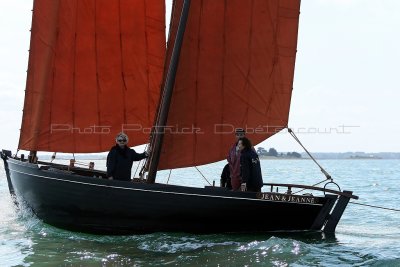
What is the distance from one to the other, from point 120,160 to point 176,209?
1.87 m

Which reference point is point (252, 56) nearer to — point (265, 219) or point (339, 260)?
point (265, 219)

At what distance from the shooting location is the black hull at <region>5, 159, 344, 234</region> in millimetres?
13664

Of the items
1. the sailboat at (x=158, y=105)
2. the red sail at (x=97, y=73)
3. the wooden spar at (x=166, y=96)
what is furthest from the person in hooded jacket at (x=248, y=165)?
the red sail at (x=97, y=73)

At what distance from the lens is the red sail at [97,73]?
1762 centimetres

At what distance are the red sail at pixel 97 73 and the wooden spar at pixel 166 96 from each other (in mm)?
2240

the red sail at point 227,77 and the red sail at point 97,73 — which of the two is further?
the red sail at point 97,73

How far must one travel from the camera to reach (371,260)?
13109 mm

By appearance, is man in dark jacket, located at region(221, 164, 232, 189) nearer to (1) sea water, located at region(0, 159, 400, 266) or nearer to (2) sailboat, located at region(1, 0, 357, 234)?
(2) sailboat, located at region(1, 0, 357, 234)

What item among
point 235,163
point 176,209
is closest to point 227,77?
point 235,163

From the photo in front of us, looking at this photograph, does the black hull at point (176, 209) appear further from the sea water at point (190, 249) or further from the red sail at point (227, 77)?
the red sail at point (227, 77)

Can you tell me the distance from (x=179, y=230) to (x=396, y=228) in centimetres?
873

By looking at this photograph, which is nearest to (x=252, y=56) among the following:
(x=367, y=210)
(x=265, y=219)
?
(x=265, y=219)

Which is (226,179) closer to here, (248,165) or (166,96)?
(248,165)

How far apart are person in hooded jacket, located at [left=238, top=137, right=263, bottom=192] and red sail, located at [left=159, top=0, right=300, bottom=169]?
5.33ft
